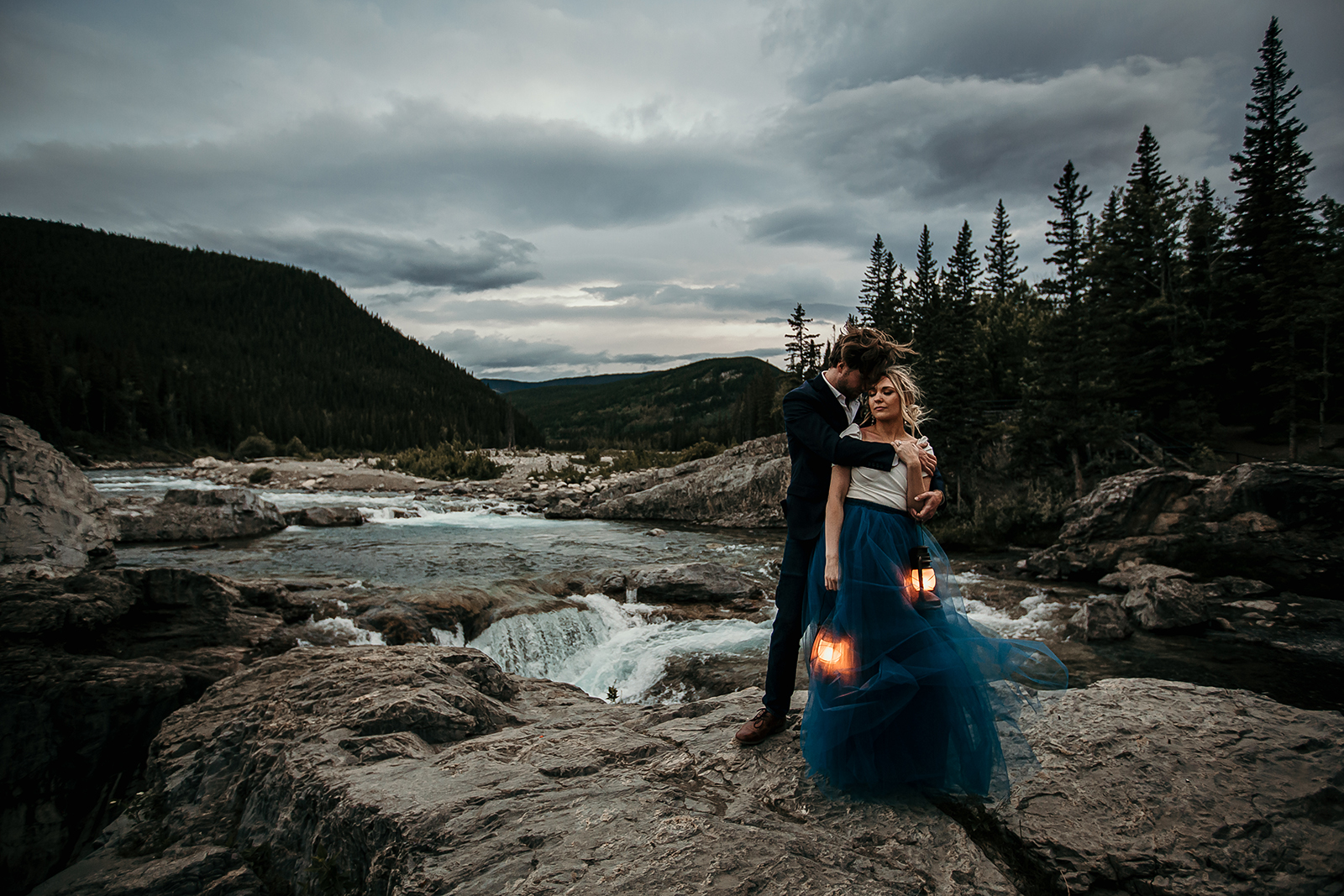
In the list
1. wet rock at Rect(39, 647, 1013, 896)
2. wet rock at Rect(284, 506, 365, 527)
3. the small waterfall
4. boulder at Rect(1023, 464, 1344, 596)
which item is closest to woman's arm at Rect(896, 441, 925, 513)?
wet rock at Rect(39, 647, 1013, 896)

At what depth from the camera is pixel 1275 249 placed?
1028 inches

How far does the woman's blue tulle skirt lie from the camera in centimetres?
300

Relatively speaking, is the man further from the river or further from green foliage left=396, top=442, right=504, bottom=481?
green foliage left=396, top=442, right=504, bottom=481

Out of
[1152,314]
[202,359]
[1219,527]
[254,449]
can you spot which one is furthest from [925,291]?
[202,359]

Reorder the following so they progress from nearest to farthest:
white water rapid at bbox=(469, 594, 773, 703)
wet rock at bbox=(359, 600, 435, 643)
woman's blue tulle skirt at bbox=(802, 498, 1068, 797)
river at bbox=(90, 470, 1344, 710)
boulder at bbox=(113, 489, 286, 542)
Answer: woman's blue tulle skirt at bbox=(802, 498, 1068, 797)
river at bbox=(90, 470, 1344, 710)
white water rapid at bbox=(469, 594, 773, 703)
wet rock at bbox=(359, 600, 435, 643)
boulder at bbox=(113, 489, 286, 542)

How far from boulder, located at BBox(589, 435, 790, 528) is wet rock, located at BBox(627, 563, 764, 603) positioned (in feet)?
43.1

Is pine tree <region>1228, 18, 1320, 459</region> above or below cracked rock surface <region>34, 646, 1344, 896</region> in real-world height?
above

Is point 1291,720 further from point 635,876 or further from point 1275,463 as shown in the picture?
point 1275,463

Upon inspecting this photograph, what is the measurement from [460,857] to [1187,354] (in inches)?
1352

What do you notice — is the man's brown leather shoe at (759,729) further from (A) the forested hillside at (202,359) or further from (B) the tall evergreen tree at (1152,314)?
(A) the forested hillside at (202,359)

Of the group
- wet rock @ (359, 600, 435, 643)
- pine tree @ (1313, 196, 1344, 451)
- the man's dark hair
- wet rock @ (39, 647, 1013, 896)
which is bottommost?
wet rock @ (359, 600, 435, 643)

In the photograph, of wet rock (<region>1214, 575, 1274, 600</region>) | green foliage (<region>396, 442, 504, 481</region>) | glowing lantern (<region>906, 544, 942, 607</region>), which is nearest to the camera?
glowing lantern (<region>906, 544, 942, 607</region>)

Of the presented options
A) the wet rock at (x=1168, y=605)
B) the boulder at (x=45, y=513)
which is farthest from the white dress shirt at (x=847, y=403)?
the boulder at (x=45, y=513)

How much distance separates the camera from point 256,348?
13825 cm
